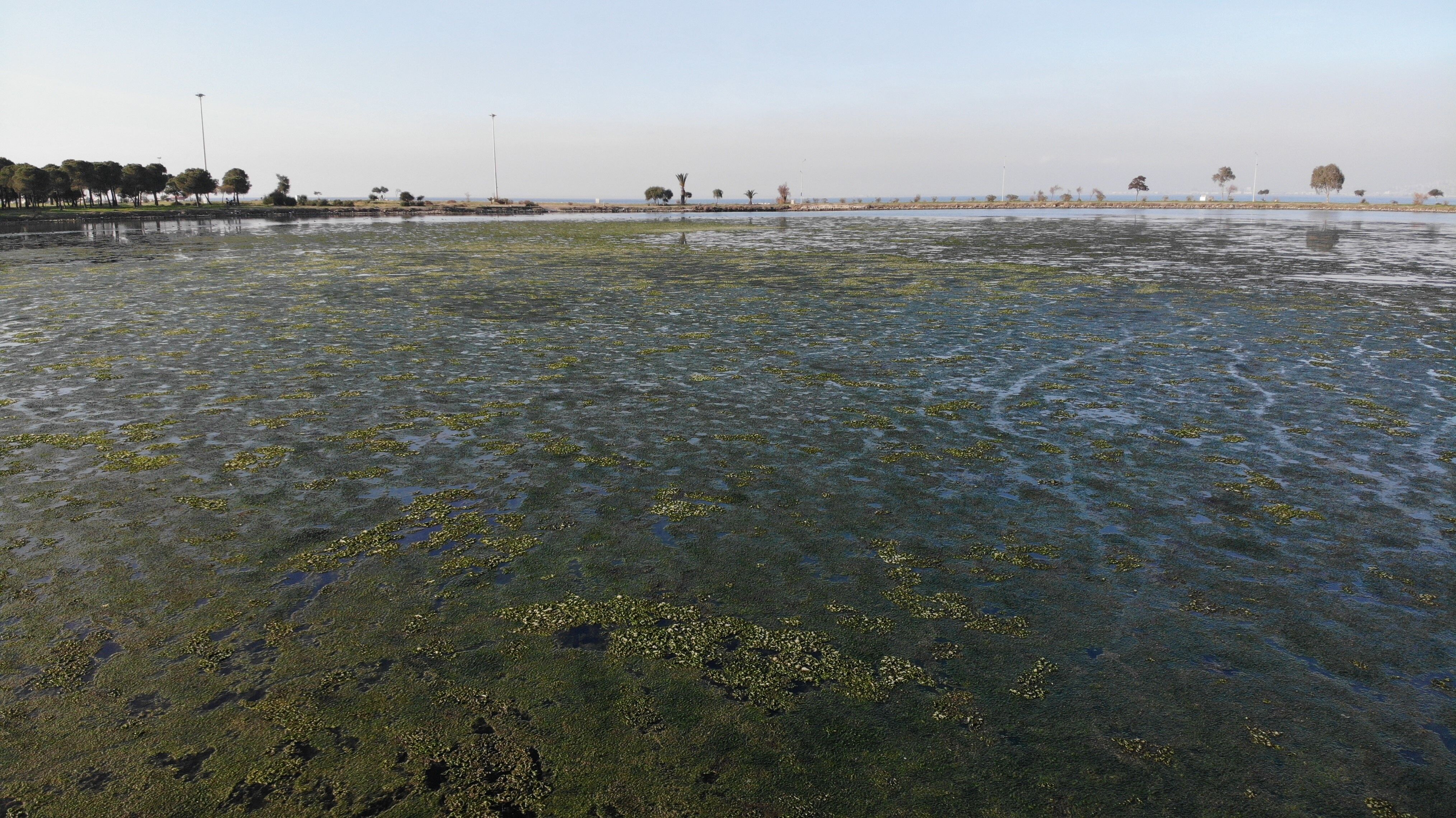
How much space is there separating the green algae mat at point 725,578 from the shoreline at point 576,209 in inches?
3686

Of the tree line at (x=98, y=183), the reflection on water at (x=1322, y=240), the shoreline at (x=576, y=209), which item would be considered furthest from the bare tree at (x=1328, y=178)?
the tree line at (x=98, y=183)

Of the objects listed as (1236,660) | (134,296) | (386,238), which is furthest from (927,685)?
(386,238)

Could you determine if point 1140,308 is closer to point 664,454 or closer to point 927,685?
point 664,454

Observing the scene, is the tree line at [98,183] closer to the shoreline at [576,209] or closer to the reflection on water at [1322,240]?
the shoreline at [576,209]

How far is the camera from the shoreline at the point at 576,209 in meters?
94.4

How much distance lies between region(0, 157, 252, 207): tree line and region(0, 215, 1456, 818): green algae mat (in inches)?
4131

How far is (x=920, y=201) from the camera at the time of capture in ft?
568

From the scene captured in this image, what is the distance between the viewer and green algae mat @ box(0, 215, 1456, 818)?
509cm

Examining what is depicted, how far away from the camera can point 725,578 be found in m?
7.70

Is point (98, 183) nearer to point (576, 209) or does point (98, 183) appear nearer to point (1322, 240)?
point (576, 209)

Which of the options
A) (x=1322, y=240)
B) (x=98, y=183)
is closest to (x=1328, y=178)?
(x=1322, y=240)

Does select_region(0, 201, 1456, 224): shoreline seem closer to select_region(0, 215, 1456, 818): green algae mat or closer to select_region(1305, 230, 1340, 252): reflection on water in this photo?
select_region(1305, 230, 1340, 252): reflection on water

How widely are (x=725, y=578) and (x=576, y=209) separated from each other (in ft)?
459

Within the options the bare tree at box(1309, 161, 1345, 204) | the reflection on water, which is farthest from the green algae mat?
the bare tree at box(1309, 161, 1345, 204)
